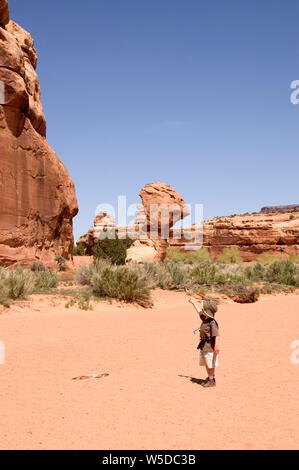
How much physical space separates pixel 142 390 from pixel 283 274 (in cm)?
1739

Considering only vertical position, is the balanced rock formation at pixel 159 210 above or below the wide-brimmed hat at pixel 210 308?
above

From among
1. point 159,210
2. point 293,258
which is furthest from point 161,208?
Answer: point 293,258

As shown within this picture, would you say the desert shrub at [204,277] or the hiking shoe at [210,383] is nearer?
the hiking shoe at [210,383]

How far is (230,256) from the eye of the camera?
136 ft

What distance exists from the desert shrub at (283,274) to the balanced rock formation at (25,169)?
10.7 metres

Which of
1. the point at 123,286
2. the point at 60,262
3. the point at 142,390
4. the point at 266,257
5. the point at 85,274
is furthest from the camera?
the point at 266,257

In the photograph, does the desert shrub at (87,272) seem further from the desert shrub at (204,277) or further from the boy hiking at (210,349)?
the boy hiking at (210,349)

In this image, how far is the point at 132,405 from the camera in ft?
12.7

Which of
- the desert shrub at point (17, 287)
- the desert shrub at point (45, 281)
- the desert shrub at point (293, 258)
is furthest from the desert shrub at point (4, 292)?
the desert shrub at point (293, 258)

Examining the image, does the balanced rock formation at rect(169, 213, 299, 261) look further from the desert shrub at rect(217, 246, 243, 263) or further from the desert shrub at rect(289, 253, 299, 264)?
the desert shrub at rect(289, 253, 299, 264)

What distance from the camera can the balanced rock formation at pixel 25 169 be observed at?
53.9 ft

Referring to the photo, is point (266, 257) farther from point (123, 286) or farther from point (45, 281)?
→ point (45, 281)
